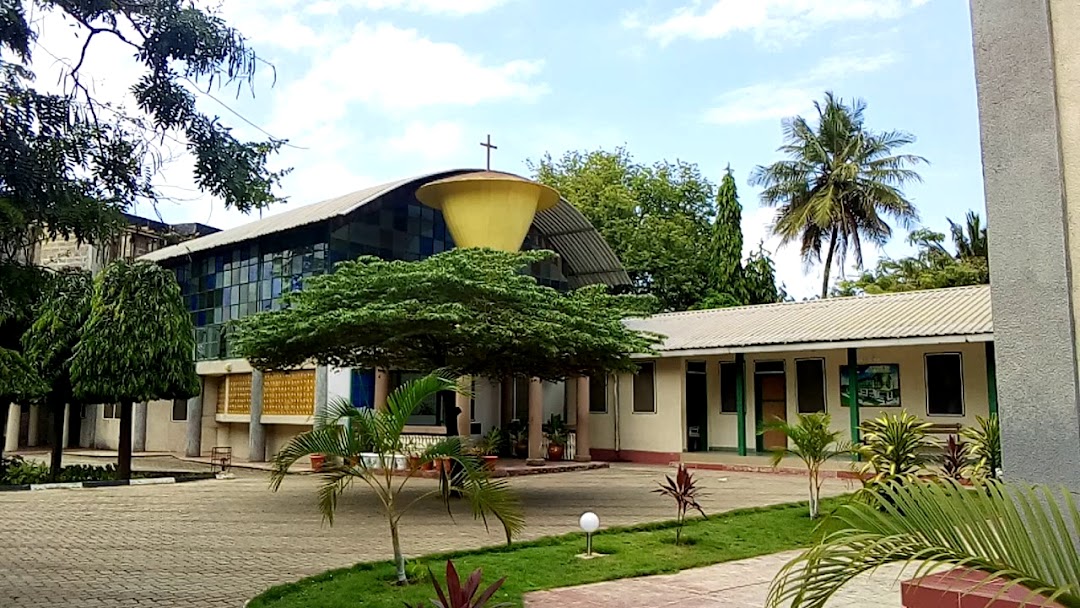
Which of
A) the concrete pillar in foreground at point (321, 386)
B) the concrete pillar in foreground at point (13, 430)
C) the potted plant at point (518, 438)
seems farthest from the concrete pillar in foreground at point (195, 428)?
the potted plant at point (518, 438)

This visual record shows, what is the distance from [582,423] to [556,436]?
27.1 inches

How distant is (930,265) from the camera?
33406 millimetres

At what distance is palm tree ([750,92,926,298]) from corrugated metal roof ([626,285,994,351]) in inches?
445

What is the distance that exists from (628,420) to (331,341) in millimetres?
10645

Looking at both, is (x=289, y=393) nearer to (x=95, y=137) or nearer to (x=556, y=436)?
(x=556, y=436)

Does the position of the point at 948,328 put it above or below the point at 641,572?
above

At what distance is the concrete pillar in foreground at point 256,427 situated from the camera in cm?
2373

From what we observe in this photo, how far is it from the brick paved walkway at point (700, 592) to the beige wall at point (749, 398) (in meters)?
10.7

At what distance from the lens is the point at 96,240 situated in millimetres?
6277

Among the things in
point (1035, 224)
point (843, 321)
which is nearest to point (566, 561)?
point (1035, 224)

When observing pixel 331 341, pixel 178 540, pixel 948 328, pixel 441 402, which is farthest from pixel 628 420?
pixel 178 540

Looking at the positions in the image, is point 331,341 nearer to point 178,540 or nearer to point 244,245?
point 178,540

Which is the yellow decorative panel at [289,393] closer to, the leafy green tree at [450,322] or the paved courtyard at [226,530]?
the paved courtyard at [226,530]

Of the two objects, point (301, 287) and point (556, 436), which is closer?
point (556, 436)
